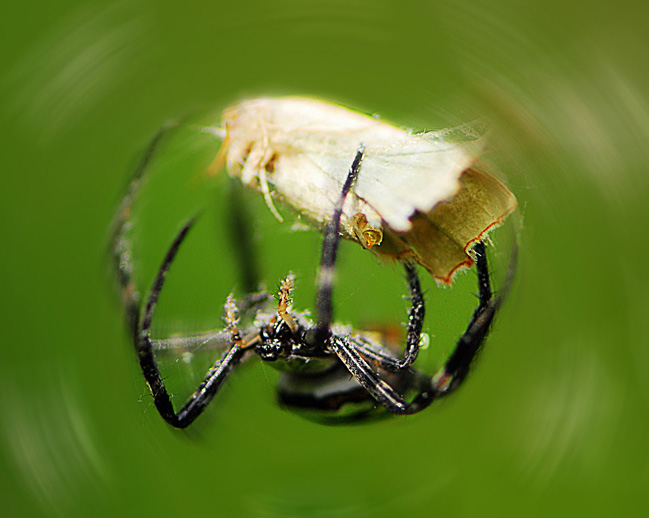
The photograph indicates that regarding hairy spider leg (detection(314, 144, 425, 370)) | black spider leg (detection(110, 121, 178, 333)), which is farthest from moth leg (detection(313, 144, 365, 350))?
black spider leg (detection(110, 121, 178, 333))

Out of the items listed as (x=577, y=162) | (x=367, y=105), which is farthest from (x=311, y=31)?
(x=577, y=162)

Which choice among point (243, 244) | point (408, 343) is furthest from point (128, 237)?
point (408, 343)

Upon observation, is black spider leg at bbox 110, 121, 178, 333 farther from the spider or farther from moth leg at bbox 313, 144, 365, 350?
moth leg at bbox 313, 144, 365, 350

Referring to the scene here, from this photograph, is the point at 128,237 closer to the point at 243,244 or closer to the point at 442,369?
the point at 243,244

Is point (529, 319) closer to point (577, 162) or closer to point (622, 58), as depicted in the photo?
point (577, 162)

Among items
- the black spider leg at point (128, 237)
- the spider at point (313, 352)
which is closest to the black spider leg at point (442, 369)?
the spider at point (313, 352)

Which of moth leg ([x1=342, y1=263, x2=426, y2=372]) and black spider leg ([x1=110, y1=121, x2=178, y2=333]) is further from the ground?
black spider leg ([x1=110, y1=121, x2=178, y2=333])
